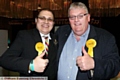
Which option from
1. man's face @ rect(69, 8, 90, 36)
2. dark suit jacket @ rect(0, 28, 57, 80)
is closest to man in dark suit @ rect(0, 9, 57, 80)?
dark suit jacket @ rect(0, 28, 57, 80)

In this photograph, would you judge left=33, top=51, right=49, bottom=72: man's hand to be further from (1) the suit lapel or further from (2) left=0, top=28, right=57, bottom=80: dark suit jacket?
(1) the suit lapel

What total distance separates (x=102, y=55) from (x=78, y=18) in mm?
262

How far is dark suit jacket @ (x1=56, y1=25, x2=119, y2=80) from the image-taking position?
1206 millimetres

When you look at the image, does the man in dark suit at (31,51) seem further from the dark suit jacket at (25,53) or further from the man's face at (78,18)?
the man's face at (78,18)

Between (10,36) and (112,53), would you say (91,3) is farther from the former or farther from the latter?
(112,53)

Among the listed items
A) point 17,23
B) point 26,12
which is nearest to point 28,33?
point 26,12

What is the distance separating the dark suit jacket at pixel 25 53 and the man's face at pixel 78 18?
0.68 ft

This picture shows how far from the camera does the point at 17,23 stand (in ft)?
31.0

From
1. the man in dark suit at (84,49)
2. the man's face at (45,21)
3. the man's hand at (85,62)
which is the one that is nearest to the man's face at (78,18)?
the man in dark suit at (84,49)

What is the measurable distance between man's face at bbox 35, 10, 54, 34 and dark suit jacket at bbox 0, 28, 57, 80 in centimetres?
4

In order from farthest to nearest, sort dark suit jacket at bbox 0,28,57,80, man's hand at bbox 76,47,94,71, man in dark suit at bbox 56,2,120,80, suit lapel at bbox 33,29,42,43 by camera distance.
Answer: suit lapel at bbox 33,29,42,43
dark suit jacket at bbox 0,28,57,80
man in dark suit at bbox 56,2,120,80
man's hand at bbox 76,47,94,71

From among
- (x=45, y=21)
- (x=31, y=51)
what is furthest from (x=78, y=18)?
(x=31, y=51)

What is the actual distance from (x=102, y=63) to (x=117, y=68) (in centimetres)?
10

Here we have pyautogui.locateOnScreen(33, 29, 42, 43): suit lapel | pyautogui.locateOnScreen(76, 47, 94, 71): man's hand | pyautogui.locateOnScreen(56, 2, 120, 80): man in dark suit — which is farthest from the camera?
pyautogui.locateOnScreen(33, 29, 42, 43): suit lapel
